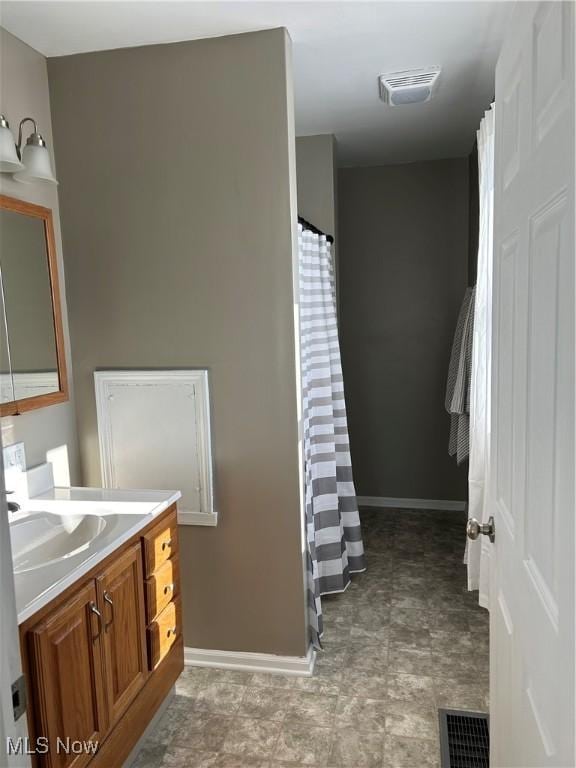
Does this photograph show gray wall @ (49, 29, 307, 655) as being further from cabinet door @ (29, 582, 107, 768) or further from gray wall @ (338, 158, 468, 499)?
gray wall @ (338, 158, 468, 499)

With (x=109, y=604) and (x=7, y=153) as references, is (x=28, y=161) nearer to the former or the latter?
(x=7, y=153)

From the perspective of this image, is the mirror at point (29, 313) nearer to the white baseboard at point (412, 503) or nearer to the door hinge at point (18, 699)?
the door hinge at point (18, 699)

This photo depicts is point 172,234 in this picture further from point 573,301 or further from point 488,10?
point 573,301

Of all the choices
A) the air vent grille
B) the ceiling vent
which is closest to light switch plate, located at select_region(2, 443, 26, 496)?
the air vent grille

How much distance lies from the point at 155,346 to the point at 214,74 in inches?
42.4

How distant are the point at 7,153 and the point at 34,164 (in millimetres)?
126

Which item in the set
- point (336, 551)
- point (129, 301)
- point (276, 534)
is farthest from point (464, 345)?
point (129, 301)

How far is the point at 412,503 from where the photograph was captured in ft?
14.5

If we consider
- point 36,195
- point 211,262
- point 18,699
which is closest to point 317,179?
point 211,262

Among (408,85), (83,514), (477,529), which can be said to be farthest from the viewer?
(408,85)

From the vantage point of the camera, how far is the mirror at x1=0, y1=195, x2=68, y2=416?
2.04m

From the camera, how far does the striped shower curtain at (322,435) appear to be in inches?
108

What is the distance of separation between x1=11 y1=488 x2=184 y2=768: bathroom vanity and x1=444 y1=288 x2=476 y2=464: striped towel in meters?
1.81

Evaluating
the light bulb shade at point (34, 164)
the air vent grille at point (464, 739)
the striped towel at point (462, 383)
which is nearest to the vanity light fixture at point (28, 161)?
the light bulb shade at point (34, 164)
